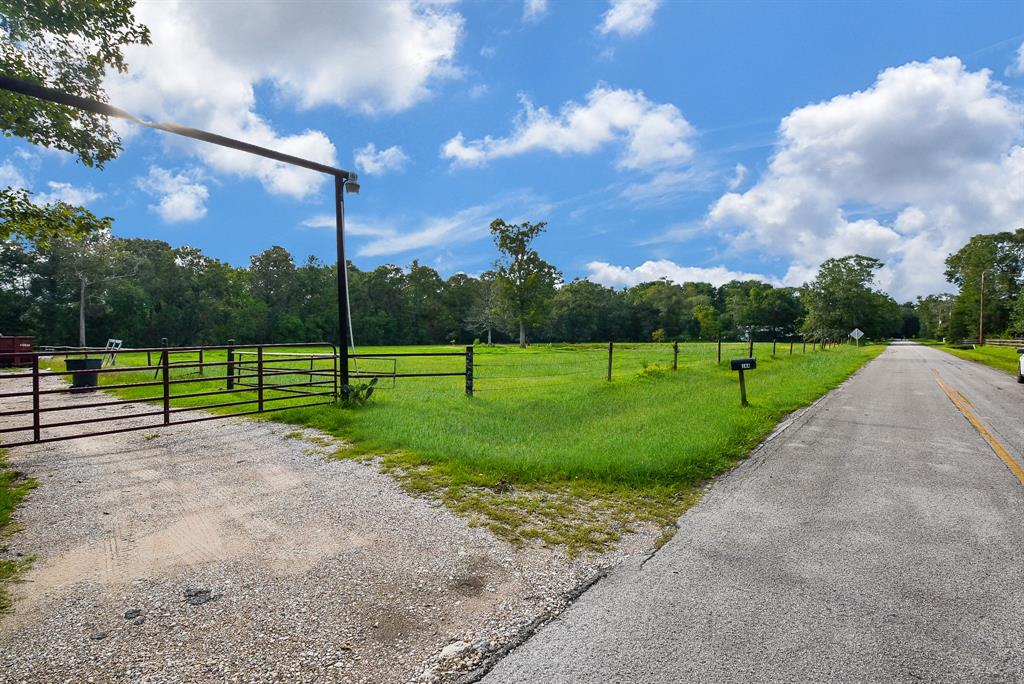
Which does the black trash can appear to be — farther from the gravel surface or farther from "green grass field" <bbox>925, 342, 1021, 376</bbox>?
"green grass field" <bbox>925, 342, 1021, 376</bbox>

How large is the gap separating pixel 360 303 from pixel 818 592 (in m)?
81.3

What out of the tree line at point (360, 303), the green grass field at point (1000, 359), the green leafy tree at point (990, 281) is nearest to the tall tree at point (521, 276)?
the tree line at point (360, 303)

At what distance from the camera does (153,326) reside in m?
54.1

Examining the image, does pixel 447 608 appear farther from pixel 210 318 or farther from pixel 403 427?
pixel 210 318

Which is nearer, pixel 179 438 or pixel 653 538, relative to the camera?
pixel 653 538

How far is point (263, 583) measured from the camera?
123 inches

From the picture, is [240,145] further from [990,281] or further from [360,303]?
[990,281]

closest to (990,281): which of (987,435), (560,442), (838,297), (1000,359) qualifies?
(838,297)

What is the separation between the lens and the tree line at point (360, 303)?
46500 millimetres

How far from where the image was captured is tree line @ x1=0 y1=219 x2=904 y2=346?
46.5m

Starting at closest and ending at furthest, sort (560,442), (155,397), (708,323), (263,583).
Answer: (263,583) → (560,442) → (155,397) → (708,323)

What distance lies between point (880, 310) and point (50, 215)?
98.7m

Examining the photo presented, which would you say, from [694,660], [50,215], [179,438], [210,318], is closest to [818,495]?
[694,660]

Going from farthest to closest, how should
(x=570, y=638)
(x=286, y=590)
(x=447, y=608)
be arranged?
1. (x=286, y=590)
2. (x=447, y=608)
3. (x=570, y=638)
